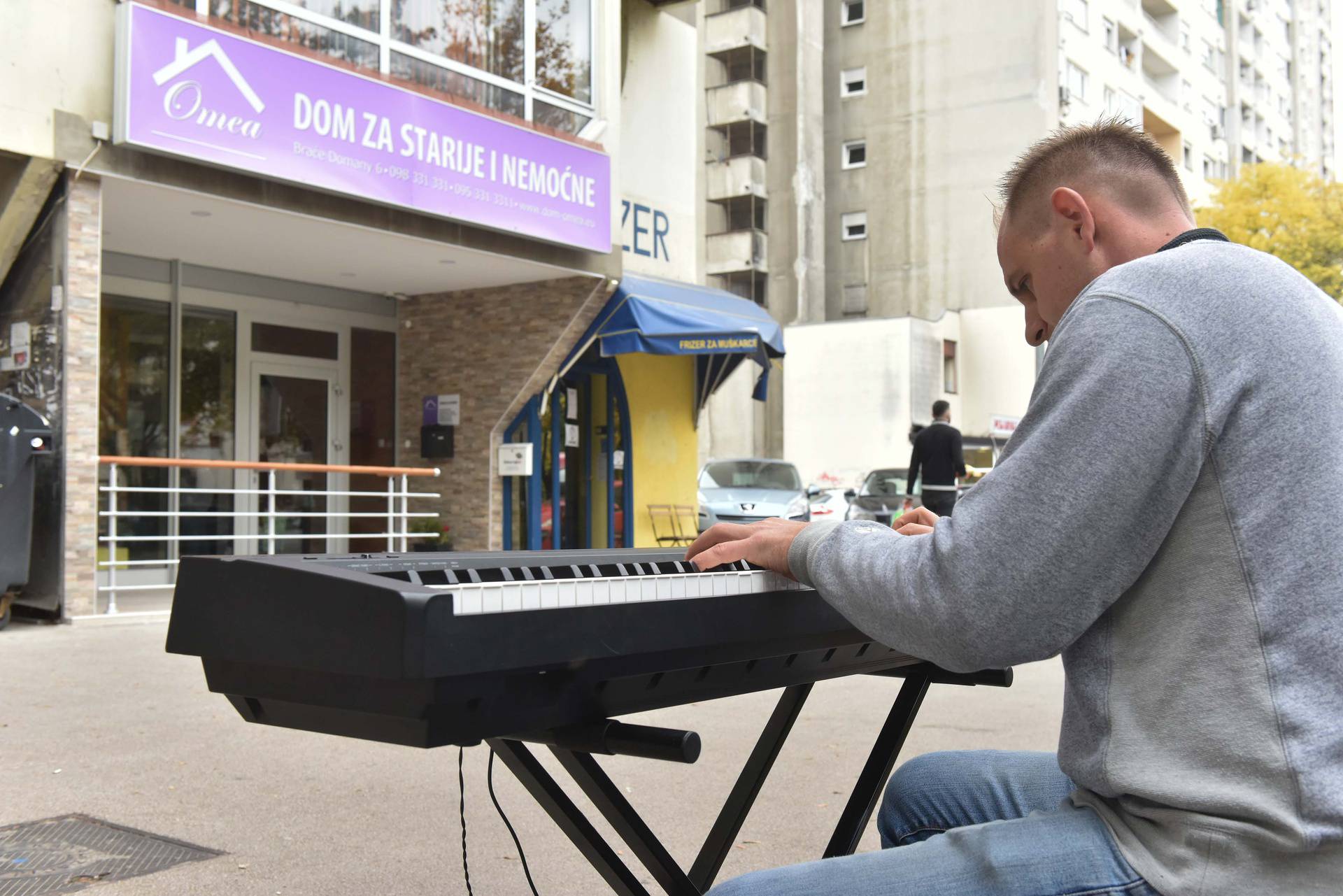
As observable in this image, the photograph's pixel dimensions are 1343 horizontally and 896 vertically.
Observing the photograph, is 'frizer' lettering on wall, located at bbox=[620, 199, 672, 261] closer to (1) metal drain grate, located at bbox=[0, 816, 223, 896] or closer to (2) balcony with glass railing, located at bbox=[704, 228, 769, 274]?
(1) metal drain grate, located at bbox=[0, 816, 223, 896]

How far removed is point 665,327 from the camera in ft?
44.3

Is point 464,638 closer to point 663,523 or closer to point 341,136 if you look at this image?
point 341,136

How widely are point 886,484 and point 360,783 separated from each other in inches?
686

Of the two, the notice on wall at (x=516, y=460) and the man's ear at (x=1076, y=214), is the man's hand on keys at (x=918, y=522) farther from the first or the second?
the notice on wall at (x=516, y=460)

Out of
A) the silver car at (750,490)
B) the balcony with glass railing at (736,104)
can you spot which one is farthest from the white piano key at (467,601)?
the balcony with glass railing at (736,104)

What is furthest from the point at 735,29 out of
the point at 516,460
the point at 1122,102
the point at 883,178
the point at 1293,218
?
the point at 516,460

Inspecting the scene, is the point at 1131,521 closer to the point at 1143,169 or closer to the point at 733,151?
the point at 1143,169

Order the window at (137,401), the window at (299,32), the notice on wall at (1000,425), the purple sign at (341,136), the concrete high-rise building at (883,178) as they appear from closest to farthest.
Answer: the purple sign at (341,136) → the window at (299,32) → the window at (137,401) → the notice on wall at (1000,425) → the concrete high-rise building at (883,178)

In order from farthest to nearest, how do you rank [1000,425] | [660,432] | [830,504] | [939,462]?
[1000,425], [830,504], [660,432], [939,462]

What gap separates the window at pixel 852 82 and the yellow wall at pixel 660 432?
26.8 meters

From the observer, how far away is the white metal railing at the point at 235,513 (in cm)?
948

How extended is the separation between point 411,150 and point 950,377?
27.8 m

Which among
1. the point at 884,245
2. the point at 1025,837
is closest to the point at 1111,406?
the point at 1025,837

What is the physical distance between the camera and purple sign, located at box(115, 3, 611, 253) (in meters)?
9.08
